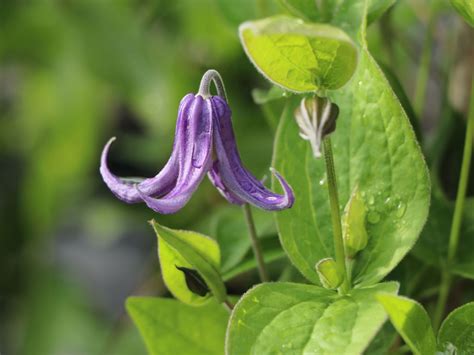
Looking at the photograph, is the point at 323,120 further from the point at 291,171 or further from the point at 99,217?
the point at 99,217

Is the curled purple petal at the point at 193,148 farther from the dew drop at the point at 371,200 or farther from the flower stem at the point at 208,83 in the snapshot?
the dew drop at the point at 371,200

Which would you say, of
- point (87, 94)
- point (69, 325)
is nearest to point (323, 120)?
point (87, 94)

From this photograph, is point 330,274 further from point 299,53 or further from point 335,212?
point 299,53

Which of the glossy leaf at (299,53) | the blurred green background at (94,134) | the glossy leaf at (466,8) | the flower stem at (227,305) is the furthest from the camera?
the blurred green background at (94,134)

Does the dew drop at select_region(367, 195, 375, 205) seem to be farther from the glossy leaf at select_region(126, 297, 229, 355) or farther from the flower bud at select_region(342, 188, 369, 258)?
the glossy leaf at select_region(126, 297, 229, 355)

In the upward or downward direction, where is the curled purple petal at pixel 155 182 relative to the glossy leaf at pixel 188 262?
upward

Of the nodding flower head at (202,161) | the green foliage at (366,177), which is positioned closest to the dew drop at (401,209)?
the green foliage at (366,177)
